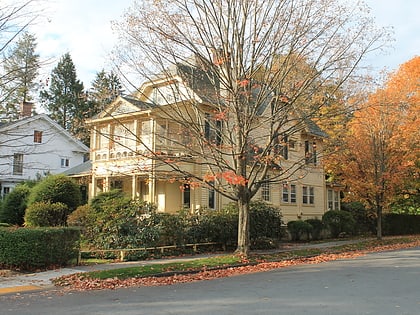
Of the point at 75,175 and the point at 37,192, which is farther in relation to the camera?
the point at 75,175

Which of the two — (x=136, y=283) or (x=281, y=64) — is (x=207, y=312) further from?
(x=281, y=64)

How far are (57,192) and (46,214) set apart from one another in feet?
8.08

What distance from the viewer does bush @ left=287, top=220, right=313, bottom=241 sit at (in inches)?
1077

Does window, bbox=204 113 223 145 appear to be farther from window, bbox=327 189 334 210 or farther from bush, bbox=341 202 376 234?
window, bbox=327 189 334 210

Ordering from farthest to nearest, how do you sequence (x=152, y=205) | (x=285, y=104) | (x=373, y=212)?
(x=373, y=212) < (x=152, y=205) < (x=285, y=104)

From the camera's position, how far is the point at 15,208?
88.1ft

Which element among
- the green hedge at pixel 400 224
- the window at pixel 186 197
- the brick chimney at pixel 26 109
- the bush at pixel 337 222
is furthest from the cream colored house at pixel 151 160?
the green hedge at pixel 400 224

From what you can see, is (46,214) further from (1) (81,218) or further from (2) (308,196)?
(2) (308,196)

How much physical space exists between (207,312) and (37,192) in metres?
17.5

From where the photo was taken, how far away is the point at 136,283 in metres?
11.6

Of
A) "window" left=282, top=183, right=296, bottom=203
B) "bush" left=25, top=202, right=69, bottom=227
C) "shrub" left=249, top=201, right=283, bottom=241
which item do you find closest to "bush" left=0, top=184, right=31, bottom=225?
"bush" left=25, top=202, right=69, bottom=227

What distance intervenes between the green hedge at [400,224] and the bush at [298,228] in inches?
412

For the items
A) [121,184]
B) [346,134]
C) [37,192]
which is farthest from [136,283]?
[346,134]

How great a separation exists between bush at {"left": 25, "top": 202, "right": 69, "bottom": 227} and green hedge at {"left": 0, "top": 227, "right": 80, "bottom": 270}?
21.3ft
